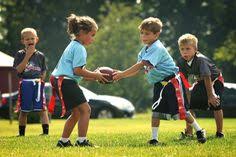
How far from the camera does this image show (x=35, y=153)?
25.4ft

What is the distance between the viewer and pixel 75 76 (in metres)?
8.73

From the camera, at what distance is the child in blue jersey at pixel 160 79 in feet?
29.5

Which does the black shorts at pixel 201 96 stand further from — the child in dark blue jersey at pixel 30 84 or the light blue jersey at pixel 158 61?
the child in dark blue jersey at pixel 30 84

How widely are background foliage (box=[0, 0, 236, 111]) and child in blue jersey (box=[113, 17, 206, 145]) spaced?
3439 centimetres

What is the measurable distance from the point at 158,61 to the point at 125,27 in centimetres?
3618

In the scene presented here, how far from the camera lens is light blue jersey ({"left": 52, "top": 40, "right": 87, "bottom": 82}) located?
8609 mm

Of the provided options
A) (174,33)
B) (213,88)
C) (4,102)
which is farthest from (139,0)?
(213,88)

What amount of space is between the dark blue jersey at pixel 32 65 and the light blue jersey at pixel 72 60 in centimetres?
333

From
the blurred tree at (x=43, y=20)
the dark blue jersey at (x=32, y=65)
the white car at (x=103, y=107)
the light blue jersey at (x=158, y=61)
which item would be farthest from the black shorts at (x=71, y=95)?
the blurred tree at (x=43, y=20)

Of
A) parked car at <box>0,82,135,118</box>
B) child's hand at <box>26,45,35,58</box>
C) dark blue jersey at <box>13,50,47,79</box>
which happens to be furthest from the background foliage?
child's hand at <box>26,45,35,58</box>

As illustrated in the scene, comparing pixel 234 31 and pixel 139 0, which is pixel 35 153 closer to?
pixel 234 31

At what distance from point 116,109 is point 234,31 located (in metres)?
22.8

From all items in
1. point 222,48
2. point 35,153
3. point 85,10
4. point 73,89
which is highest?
point 85,10

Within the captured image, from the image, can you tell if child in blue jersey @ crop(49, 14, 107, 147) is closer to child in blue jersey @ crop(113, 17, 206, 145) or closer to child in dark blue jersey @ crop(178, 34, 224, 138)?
child in blue jersey @ crop(113, 17, 206, 145)
